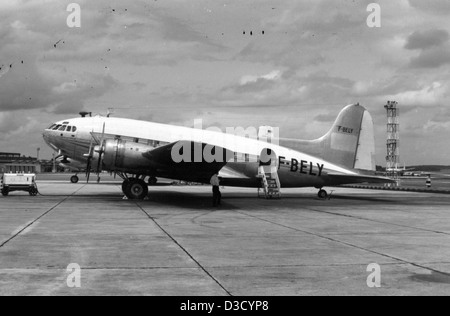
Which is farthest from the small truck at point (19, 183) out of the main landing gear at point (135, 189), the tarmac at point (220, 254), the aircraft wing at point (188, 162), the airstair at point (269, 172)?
the airstair at point (269, 172)

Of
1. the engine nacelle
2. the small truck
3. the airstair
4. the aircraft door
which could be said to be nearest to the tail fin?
the aircraft door

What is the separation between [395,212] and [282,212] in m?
5.01

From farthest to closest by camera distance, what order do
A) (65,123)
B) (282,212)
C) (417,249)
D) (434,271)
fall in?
(65,123)
(282,212)
(417,249)
(434,271)

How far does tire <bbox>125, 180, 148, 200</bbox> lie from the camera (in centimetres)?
2736

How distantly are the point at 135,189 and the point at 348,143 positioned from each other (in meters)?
13.9

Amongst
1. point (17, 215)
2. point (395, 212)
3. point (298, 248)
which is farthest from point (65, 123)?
point (298, 248)

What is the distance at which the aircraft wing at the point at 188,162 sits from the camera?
22938mm

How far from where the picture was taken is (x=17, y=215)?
18.0 metres

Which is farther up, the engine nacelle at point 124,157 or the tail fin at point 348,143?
the tail fin at point 348,143

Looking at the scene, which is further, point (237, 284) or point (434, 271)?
point (434, 271)

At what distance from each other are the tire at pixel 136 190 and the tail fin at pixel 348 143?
9535mm

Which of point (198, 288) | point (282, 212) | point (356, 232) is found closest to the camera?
point (198, 288)

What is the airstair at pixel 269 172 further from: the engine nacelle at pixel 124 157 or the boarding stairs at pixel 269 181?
the engine nacelle at pixel 124 157
